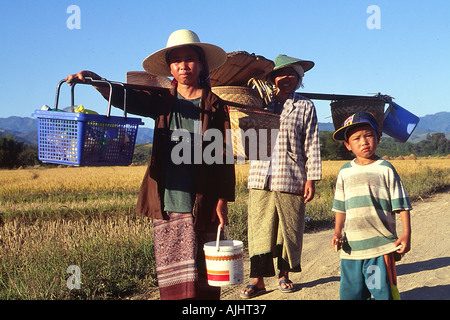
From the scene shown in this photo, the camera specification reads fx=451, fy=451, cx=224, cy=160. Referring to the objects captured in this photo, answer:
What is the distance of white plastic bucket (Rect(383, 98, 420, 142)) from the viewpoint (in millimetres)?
5375

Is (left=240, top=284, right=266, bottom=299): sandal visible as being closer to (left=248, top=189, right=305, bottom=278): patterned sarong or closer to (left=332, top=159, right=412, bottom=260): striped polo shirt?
(left=248, top=189, right=305, bottom=278): patterned sarong

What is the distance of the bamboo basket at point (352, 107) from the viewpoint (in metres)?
4.75

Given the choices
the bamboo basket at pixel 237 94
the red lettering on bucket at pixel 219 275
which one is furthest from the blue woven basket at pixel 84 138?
the bamboo basket at pixel 237 94

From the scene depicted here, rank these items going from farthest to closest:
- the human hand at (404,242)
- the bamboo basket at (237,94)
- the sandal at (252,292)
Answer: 1. the sandal at (252,292)
2. the bamboo basket at (237,94)
3. the human hand at (404,242)

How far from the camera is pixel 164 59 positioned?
3240 mm

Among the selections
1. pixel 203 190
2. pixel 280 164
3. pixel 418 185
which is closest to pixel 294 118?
pixel 280 164

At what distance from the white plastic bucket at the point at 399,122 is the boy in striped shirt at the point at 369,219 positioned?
94.6 inches

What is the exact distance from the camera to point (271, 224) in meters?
4.11

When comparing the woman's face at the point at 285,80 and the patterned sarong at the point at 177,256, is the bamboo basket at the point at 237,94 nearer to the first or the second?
the woman's face at the point at 285,80

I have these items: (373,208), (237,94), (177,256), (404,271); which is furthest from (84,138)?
(404,271)

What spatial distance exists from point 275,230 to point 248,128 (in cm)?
118

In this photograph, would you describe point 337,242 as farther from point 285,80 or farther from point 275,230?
point 285,80

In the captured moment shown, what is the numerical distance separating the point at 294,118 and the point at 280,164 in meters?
0.44
